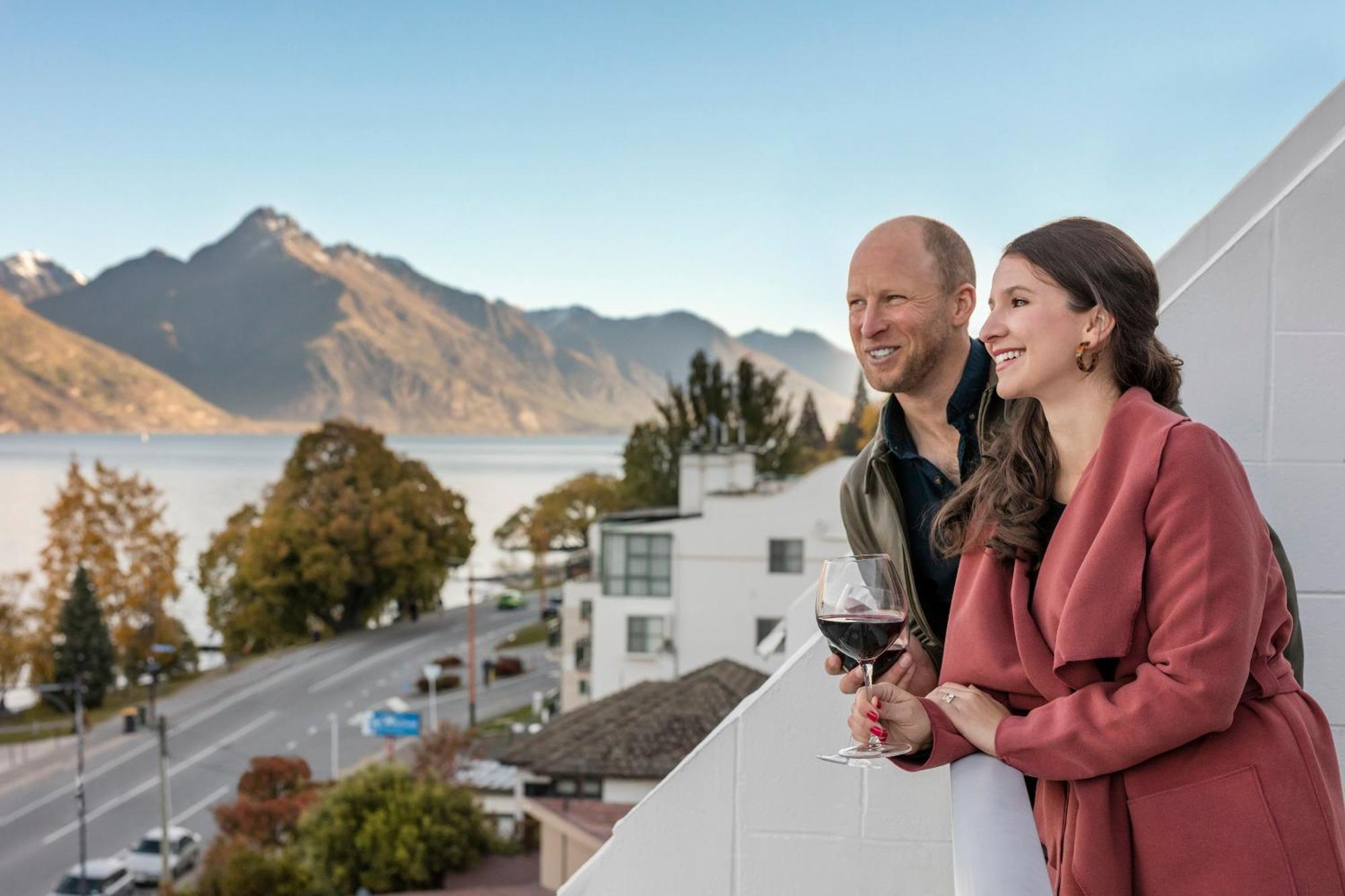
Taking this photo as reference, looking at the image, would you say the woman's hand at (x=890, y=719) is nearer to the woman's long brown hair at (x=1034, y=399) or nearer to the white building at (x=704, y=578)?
the woman's long brown hair at (x=1034, y=399)

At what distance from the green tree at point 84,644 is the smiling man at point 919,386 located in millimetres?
40728

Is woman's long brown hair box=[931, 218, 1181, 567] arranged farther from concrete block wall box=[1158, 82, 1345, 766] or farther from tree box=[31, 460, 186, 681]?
tree box=[31, 460, 186, 681]

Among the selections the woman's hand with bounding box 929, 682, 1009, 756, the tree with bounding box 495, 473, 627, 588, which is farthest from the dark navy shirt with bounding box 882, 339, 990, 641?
the tree with bounding box 495, 473, 627, 588

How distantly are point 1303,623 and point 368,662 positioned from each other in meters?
40.8

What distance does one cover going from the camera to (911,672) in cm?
172

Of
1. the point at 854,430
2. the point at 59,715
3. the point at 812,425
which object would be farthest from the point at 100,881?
the point at 812,425

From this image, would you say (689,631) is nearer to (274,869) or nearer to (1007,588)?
(274,869)

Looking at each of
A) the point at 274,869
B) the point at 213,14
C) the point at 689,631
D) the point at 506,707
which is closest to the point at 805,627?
the point at 274,869

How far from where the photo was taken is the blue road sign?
25141mm

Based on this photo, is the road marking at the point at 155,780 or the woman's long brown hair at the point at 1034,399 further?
the road marking at the point at 155,780

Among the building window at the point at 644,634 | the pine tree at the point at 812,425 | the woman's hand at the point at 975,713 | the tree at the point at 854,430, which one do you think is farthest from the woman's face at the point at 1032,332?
the pine tree at the point at 812,425

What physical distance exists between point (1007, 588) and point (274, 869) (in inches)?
856

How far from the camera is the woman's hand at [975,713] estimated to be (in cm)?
142

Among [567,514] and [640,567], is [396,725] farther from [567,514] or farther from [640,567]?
[567,514]
